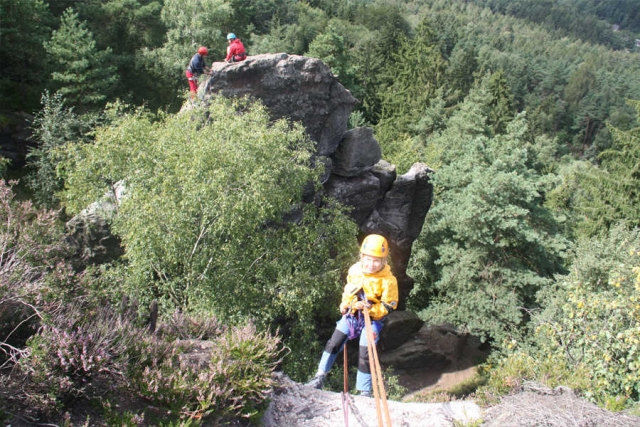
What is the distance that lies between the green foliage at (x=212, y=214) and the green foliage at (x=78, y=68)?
40.4 ft

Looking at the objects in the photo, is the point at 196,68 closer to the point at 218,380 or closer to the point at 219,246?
the point at 219,246

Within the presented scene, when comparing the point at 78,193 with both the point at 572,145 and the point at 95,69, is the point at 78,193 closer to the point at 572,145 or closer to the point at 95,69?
the point at 95,69

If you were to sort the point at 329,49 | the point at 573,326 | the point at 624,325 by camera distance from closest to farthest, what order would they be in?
1. the point at 624,325
2. the point at 573,326
3. the point at 329,49

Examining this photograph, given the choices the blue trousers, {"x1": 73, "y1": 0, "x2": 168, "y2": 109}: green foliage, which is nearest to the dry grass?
the blue trousers

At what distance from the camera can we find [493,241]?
19422 millimetres

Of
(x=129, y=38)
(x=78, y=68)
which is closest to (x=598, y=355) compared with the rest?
(x=78, y=68)

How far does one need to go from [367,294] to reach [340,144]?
13.9 meters

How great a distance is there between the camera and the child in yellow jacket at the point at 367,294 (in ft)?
21.1

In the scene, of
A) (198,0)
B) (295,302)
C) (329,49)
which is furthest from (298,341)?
(329,49)

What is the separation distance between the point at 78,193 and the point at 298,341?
8215mm

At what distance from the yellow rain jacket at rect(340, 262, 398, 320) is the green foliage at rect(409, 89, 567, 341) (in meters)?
13.5

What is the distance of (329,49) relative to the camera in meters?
39.6

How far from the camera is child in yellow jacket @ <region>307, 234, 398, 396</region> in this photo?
645 centimetres

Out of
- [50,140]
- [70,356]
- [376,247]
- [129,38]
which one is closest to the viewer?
[70,356]
